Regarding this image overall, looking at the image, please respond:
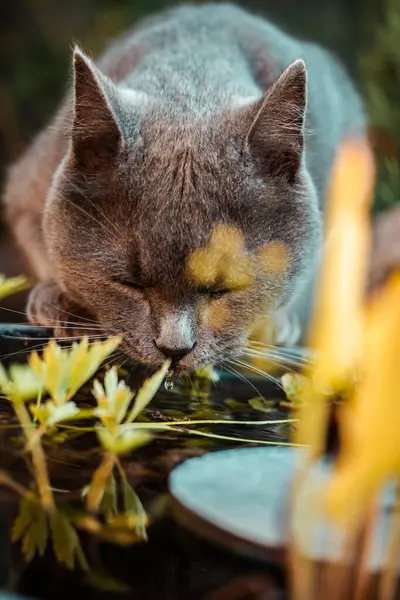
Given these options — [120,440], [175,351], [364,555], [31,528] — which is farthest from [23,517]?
[175,351]

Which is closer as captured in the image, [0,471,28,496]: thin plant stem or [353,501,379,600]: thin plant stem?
[353,501,379,600]: thin plant stem

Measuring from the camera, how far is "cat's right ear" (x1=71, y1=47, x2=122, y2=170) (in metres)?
1.42

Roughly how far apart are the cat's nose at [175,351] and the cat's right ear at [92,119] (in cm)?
34

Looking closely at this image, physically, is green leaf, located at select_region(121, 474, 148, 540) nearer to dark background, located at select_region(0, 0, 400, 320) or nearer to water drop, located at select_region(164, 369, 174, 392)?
water drop, located at select_region(164, 369, 174, 392)

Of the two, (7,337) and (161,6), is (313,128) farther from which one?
(161,6)

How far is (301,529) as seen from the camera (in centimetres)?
74

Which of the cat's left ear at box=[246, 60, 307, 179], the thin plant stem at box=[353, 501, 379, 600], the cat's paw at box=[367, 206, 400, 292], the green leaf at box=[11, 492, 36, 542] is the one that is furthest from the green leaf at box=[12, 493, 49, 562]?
the cat's paw at box=[367, 206, 400, 292]

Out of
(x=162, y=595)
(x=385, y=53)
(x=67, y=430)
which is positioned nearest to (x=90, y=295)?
(x=67, y=430)

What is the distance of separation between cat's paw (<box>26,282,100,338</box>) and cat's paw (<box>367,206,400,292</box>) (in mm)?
1077

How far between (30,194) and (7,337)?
2.46 ft

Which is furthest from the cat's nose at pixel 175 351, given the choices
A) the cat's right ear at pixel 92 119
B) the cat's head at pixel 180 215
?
the cat's right ear at pixel 92 119

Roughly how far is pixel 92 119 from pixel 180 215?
230 mm

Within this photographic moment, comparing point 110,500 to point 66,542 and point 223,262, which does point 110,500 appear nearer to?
point 66,542

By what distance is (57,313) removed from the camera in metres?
1.69
